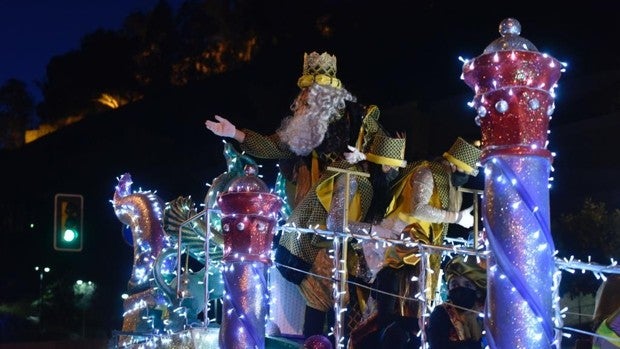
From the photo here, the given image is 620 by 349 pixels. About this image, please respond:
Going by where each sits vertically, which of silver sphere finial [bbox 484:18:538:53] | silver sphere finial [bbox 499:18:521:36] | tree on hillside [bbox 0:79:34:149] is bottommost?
silver sphere finial [bbox 484:18:538:53]

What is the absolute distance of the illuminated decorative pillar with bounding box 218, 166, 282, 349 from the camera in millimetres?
5359

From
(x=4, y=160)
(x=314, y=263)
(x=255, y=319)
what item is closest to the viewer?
(x=255, y=319)

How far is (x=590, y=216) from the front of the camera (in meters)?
14.2

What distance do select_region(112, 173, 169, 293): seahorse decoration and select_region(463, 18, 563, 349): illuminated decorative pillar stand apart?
516cm

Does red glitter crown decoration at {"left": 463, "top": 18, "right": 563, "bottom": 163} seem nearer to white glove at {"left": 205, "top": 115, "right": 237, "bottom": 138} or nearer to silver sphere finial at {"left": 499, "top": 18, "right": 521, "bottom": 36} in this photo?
silver sphere finial at {"left": 499, "top": 18, "right": 521, "bottom": 36}

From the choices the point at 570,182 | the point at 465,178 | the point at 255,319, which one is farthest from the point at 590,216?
the point at 255,319

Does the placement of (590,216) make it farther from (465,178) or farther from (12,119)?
(12,119)

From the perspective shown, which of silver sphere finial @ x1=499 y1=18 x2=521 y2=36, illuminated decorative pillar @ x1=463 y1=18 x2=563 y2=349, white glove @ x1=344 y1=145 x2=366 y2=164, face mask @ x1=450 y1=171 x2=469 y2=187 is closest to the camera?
illuminated decorative pillar @ x1=463 y1=18 x2=563 y2=349

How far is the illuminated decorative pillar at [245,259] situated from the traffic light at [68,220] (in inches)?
293

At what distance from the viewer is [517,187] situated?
3.54 metres

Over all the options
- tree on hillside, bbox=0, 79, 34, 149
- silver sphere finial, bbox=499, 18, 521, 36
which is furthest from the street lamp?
silver sphere finial, bbox=499, 18, 521, 36

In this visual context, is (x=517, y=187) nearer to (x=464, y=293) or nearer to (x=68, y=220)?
(x=464, y=293)

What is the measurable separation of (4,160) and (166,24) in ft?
43.3

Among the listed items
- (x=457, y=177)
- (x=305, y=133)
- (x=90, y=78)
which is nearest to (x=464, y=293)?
(x=457, y=177)
